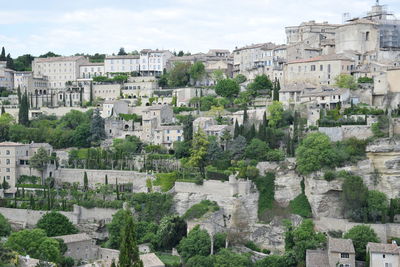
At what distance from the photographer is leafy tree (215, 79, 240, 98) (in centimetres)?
7444

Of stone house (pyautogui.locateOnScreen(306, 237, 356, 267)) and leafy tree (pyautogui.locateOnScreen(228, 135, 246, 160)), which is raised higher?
leafy tree (pyautogui.locateOnScreen(228, 135, 246, 160))

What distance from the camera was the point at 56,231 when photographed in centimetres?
5366

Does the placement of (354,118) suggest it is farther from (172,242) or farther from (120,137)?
(120,137)

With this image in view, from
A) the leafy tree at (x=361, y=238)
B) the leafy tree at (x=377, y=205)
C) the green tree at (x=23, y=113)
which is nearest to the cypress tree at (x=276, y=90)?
the leafy tree at (x=377, y=205)

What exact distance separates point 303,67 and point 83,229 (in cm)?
2815

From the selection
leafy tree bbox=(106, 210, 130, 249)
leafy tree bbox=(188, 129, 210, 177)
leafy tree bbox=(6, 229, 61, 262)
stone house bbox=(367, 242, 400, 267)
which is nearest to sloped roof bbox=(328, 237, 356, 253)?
stone house bbox=(367, 242, 400, 267)

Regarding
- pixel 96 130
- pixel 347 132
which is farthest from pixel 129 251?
pixel 96 130

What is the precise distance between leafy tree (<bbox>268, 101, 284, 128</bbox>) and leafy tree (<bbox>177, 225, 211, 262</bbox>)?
15.6 metres

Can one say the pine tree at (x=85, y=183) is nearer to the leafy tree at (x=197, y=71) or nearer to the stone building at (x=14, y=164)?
the stone building at (x=14, y=164)

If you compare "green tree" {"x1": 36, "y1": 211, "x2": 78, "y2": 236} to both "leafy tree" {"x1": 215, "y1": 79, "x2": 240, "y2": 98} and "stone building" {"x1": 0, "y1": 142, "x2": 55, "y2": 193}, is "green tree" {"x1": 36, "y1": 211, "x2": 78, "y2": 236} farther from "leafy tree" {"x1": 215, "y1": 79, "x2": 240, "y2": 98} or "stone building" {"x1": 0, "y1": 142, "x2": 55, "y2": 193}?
"leafy tree" {"x1": 215, "y1": 79, "x2": 240, "y2": 98}

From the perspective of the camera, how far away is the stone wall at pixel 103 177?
5994 cm

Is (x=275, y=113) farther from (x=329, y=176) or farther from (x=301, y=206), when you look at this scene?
(x=329, y=176)

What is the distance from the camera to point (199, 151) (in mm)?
58156

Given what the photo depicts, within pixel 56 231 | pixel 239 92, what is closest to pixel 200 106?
pixel 239 92
